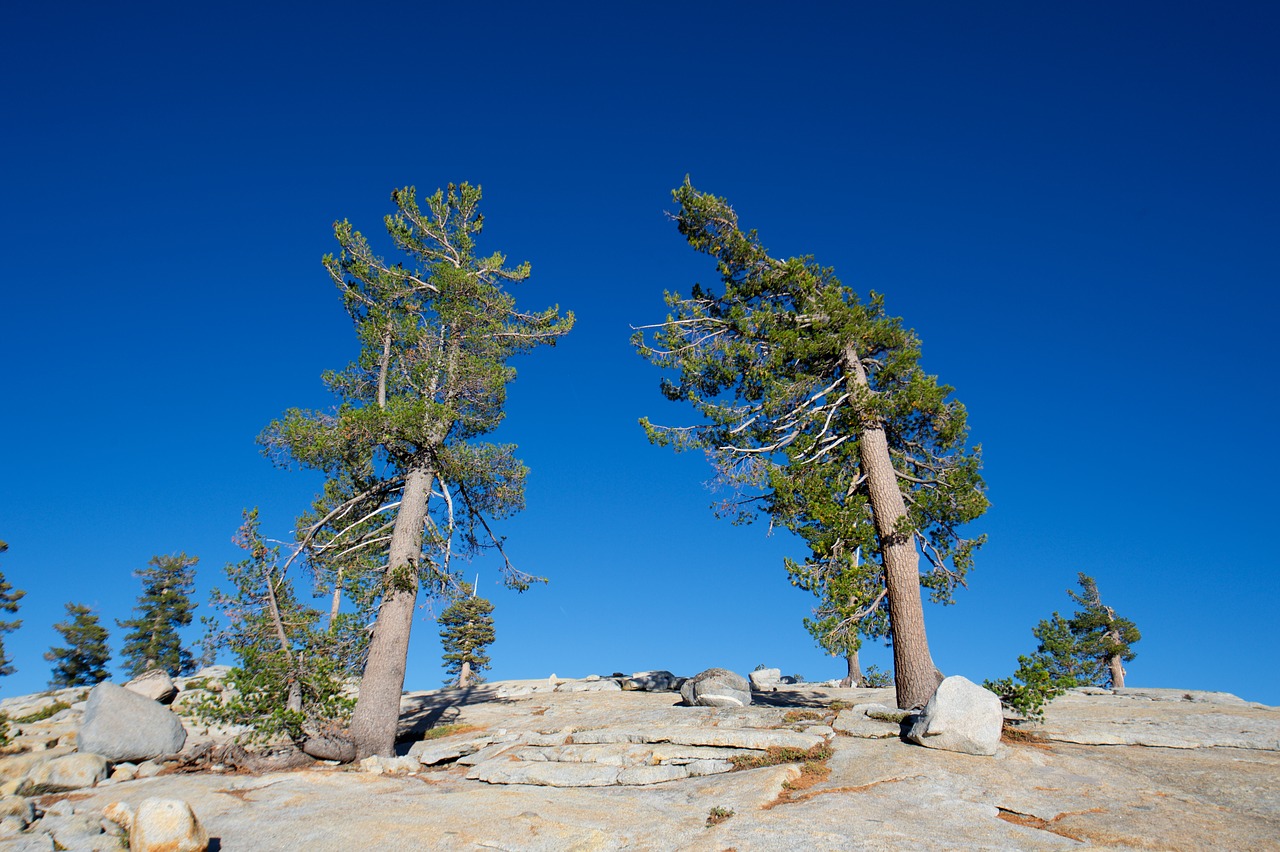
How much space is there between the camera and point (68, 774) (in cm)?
1109

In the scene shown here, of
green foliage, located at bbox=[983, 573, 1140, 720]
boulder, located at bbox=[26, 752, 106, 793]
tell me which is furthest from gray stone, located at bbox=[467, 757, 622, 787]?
green foliage, located at bbox=[983, 573, 1140, 720]

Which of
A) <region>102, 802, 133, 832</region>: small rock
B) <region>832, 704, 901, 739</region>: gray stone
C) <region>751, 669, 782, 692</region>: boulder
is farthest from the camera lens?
<region>751, 669, 782, 692</region>: boulder

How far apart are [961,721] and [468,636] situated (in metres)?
40.9

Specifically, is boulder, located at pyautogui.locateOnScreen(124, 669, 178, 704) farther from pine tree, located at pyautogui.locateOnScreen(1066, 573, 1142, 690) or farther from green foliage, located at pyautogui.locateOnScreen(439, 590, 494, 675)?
pine tree, located at pyautogui.locateOnScreen(1066, 573, 1142, 690)

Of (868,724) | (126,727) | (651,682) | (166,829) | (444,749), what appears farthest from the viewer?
(651,682)

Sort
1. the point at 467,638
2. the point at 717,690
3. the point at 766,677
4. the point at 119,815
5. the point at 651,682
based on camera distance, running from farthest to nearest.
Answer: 1. the point at 467,638
2. the point at 766,677
3. the point at 651,682
4. the point at 717,690
5. the point at 119,815

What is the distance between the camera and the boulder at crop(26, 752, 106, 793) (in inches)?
421

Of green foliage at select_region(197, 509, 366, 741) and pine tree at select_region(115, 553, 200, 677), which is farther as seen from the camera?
pine tree at select_region(115, 553, 200, 677)

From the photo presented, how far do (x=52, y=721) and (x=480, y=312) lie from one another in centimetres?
2066

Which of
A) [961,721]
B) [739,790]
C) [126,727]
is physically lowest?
[126,727]

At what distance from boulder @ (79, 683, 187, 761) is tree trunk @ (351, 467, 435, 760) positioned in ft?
14.8

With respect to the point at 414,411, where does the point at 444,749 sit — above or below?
below

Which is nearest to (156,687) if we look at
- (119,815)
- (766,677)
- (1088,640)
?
(119,815)

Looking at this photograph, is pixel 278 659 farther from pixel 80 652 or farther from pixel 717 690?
pixel 80 652
